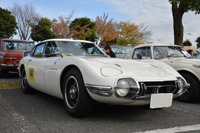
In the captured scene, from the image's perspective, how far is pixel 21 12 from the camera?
113 ft

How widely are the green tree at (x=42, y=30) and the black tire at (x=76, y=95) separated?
3218 centimetres

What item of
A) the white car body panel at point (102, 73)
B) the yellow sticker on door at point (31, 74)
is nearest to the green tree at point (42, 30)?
the yellow sticker on door at point (31, 74)

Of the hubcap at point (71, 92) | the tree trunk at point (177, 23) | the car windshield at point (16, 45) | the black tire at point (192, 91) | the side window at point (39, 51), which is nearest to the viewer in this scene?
the hubcap at point (71, 92)

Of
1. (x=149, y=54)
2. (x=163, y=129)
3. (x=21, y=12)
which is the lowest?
(x=163, y=129)

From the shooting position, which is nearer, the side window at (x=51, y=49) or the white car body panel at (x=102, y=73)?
the white car body panel at (x=102, y=73)

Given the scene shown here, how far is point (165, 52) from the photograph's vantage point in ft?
21.7

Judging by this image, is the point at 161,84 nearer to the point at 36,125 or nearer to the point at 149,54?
the point at 36,125

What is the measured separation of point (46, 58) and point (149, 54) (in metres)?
2.77

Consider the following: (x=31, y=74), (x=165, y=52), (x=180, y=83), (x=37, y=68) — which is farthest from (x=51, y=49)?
(x=165, y=52)

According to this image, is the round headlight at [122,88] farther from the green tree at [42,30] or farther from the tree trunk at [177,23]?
the green tree at [42,30]

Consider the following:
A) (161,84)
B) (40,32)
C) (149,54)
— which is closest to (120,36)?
(40,32)

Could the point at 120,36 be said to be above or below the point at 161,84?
above

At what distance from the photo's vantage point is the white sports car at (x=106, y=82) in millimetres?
3633

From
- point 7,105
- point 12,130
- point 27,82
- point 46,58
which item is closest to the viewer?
point 12,130
